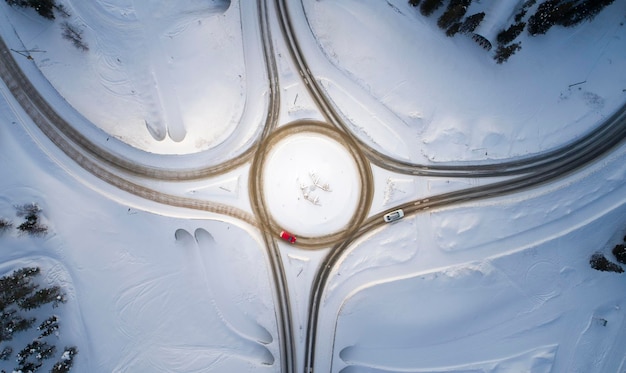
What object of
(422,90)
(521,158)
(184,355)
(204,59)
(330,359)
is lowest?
(330,359)

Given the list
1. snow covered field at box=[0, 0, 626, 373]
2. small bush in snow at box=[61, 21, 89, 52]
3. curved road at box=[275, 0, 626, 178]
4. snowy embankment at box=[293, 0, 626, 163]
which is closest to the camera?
small bush in snow at box=[61, 21, 89, 52]

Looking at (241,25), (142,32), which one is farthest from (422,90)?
(142,32)

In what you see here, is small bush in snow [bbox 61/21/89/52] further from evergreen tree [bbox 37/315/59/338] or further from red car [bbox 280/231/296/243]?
red car [bbox 280/231/296/243]

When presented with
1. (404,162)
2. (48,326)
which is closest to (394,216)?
(404,162)

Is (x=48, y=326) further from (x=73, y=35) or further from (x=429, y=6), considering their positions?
(x=429, y=6)

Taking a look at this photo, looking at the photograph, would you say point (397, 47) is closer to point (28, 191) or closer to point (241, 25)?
point (241, 25)

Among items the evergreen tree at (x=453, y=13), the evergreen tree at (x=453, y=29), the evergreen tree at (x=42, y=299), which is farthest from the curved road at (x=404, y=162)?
the evergreen tree at (x=42, y=299)

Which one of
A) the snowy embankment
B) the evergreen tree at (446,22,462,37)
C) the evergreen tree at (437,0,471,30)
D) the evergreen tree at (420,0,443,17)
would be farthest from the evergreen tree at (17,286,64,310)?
the evergreen tree at (446,22,462,37)
